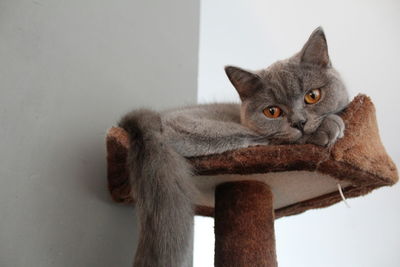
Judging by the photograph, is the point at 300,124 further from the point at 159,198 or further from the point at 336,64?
the point at 336,64

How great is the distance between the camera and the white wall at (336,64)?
6.79ft

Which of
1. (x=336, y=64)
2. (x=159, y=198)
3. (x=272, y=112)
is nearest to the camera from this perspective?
(x=159, y=198)

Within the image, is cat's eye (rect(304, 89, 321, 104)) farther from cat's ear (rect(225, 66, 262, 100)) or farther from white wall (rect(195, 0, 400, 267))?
white wall (rect(195, 0, 400, 267))

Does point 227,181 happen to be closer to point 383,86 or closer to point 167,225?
point 167,225

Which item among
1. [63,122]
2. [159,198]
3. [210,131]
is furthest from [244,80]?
[63,122]

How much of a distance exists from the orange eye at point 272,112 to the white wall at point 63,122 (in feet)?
2.02

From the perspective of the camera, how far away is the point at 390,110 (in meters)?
2.37

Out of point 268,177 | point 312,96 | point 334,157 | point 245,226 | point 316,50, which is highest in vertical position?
point 316,50

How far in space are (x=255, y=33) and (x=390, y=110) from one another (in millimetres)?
958

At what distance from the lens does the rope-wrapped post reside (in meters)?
1.08

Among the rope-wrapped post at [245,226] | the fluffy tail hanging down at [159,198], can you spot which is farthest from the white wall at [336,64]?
the fluffy tail hanging down at [159,198]

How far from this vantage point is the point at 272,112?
1129mm

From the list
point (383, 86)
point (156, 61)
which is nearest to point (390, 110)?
point (383, 86)

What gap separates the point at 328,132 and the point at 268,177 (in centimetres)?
24
